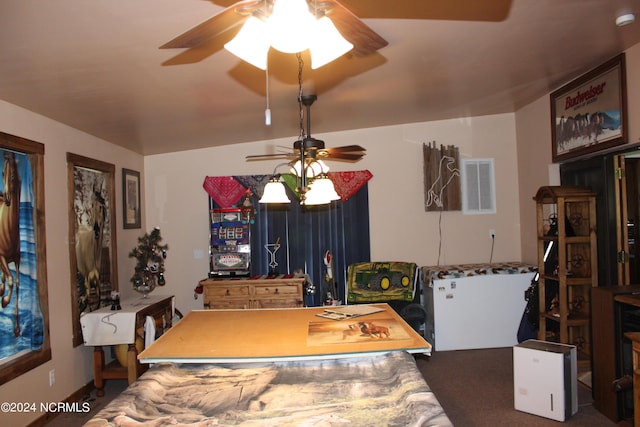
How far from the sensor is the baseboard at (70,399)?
3.21 metres

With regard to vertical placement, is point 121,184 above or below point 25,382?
above

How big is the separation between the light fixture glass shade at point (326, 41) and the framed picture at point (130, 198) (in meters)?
4.02

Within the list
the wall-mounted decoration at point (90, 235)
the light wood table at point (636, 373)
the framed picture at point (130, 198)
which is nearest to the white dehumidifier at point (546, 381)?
the light wood table at point (636, 373)

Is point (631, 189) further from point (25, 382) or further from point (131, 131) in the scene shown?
point (25, 382)

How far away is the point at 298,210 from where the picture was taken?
5242 millimetres

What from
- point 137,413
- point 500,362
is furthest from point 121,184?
point 500,362

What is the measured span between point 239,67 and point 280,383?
1.89 meters

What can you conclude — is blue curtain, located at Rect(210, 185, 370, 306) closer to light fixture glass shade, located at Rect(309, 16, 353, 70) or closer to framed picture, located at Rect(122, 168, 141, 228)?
framed picture, located at Rect(122, 168, 141, 228)

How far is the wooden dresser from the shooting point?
4773 millimetres

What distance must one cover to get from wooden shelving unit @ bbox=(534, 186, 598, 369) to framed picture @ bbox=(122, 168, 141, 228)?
427cm

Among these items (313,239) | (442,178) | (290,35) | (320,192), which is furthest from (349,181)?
(290,35)

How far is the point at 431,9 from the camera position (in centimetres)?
224

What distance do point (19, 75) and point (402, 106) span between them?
3191 millimetres

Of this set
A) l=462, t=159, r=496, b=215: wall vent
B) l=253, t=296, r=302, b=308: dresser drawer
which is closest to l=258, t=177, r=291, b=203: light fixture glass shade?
l=253, t=296, r=302, b=308: dresser drawer
